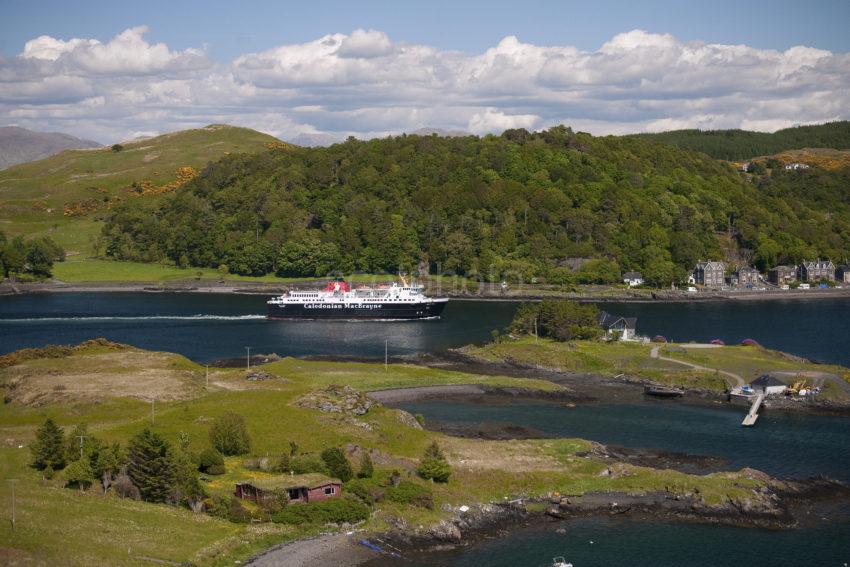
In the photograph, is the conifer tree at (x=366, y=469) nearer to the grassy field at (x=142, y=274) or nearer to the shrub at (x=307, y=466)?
the shrub at (x=307, y=466)

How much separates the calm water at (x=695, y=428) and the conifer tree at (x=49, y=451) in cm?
2887

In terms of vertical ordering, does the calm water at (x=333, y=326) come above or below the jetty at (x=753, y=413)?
below

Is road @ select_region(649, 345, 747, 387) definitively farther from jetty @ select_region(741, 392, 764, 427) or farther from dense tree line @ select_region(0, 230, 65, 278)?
dense tree line @ select_region(0, 230, 65, 278)

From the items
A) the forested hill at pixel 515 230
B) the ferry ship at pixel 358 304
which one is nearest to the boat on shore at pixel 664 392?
the ferry ship at pixel 358 304

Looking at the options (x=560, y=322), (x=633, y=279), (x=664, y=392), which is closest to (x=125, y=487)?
(x=664, y=392)

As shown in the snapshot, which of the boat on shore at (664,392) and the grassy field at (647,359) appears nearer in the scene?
the boat on shore at (664,392)

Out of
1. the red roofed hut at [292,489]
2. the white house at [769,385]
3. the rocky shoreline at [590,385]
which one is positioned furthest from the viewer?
the white house at [769,385]

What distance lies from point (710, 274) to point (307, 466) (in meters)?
133

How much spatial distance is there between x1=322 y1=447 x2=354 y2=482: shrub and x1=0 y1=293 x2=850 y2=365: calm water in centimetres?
4953

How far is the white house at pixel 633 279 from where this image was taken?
541ft

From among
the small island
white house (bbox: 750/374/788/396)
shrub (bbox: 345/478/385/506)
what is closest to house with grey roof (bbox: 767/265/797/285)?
white house (bbox: 750/374/788/396)

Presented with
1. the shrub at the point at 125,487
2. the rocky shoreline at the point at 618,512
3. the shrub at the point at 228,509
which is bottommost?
the rocky shoreline at the point at 618,512

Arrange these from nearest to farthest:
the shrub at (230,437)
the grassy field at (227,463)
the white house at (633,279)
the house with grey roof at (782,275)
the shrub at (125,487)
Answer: the grassy field at (227,463), the shrub at (125,487), the shrub at (230,437), the white house at (633,279), the house with grey roof at (782,275)

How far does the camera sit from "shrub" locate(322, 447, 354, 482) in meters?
49.5
